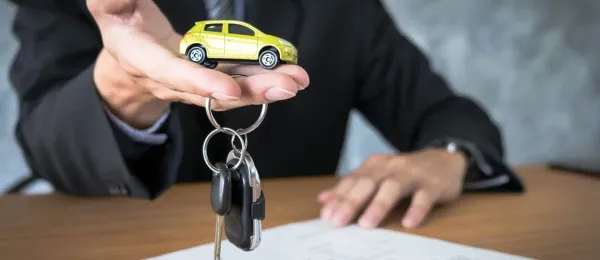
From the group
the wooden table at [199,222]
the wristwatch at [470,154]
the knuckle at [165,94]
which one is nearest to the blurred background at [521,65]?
the wristwatch at [470,154]

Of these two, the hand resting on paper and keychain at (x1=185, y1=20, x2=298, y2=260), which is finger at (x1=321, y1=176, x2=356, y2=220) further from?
keychain at (x1=185, y1=20, x2=298, y2=260)

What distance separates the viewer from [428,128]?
890 mm

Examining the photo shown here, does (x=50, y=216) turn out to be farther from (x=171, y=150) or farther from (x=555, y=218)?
(x=555, y=218)

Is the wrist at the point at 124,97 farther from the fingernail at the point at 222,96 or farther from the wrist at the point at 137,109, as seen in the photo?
the fingernail at the point at 222,96

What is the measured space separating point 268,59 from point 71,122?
0.35 meters

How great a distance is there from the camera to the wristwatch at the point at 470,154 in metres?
0.74

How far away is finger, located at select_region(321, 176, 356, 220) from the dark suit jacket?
12cm

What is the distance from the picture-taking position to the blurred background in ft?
3.92

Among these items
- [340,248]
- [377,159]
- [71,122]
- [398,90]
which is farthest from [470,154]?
[71,122]

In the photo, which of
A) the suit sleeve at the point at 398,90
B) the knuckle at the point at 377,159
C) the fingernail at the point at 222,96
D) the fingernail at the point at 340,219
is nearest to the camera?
the fingernail at the point at 222,96

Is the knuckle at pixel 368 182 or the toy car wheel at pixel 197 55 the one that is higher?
the toy car wheel at pixel 197 55

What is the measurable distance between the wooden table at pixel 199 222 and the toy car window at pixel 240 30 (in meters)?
0.19

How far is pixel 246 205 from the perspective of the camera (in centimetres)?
30

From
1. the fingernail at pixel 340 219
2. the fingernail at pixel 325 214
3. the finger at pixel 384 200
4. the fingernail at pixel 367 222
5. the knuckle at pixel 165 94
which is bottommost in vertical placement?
the fingernail at pixel 325 214
